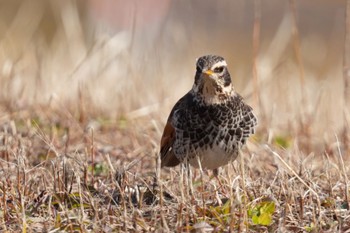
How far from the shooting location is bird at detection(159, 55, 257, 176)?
258 inches

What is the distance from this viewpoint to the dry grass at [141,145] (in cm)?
518

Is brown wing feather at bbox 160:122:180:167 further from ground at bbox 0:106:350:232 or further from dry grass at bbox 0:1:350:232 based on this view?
ground at bbox 0:106:350:232

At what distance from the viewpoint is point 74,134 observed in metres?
8.20

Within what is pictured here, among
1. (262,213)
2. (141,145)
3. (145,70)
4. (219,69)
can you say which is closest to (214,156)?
(219,69)

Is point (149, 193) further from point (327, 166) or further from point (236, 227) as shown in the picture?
point (327, 166)

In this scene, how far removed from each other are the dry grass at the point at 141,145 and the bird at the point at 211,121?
15 centimetres

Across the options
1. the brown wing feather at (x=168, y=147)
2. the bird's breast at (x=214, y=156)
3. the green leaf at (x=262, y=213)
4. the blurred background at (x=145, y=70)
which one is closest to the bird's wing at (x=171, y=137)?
the brown wing feather at (x=168, y=147)

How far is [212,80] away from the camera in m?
6.63

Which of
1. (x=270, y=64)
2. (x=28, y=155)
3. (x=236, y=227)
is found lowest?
(x=236, y=227)

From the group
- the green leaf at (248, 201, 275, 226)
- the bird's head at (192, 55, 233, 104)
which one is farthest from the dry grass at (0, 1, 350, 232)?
the bird's head at (192, 55, 233, 104)

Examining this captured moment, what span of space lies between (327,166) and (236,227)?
1151 millimetres

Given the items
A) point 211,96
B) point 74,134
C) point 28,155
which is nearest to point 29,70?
point 74,134

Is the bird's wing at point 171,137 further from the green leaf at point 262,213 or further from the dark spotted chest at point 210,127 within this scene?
the green leaf at point 262,213

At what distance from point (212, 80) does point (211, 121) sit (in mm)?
303
